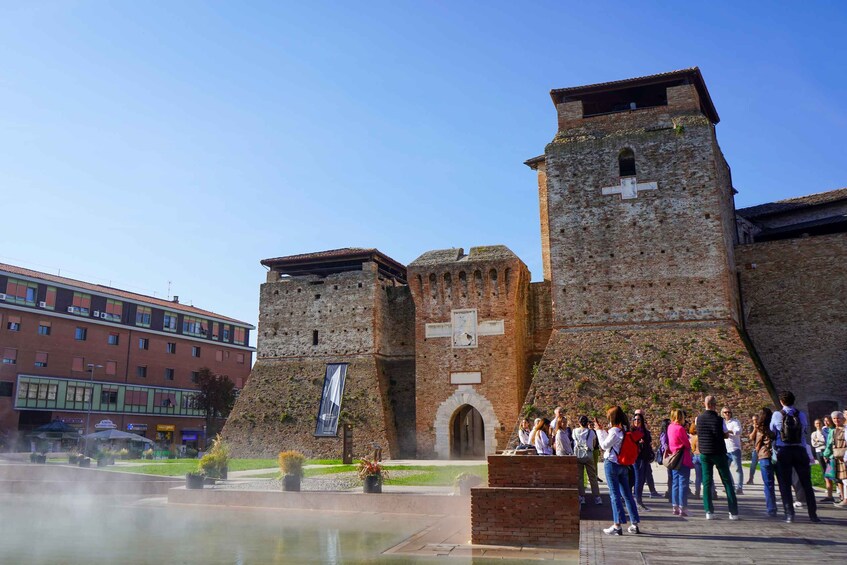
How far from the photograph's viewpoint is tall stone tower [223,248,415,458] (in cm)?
2900

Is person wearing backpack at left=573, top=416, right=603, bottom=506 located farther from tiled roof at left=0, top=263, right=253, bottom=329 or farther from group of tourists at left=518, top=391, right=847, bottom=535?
tiled roof at left=0, top=263, right=253, bottom=329

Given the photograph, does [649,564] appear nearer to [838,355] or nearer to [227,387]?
[838,355]

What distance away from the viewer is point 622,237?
81.9 ft

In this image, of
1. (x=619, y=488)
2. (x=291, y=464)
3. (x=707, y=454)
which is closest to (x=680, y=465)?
(x=707, y=454)

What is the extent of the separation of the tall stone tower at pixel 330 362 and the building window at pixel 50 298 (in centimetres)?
2189

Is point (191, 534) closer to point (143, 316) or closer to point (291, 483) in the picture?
point (291, 483)

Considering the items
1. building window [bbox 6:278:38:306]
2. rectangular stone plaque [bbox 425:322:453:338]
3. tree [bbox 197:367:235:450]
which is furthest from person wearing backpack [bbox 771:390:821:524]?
tree [bbox 197:367:235:450]

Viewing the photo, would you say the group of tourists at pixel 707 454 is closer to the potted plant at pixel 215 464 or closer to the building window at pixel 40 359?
the potted plant at pixel 215 464

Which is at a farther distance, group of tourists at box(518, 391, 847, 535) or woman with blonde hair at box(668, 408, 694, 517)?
woman with blonde hair at box(668, 408, 694, 517)

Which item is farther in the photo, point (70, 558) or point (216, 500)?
point (216, 500)

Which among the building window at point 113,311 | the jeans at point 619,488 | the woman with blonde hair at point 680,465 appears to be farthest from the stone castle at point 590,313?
the building window at point 113,311

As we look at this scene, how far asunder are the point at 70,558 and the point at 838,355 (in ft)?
81.6

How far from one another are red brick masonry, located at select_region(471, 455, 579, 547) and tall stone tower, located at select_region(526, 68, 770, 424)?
546 inches

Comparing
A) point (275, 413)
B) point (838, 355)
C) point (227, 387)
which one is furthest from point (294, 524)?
point (227, 387)
